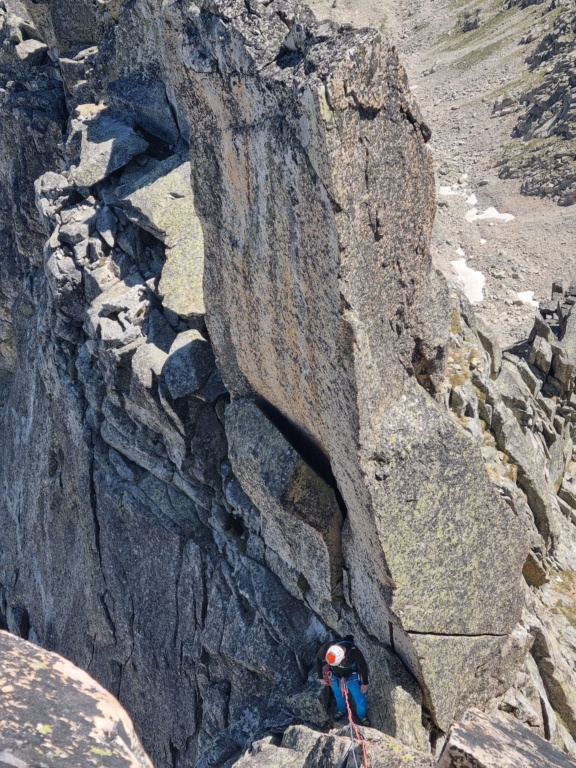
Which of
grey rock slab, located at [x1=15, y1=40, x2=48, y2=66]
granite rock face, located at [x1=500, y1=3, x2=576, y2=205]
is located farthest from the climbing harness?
granite rock face, located at [x1=500, y1=3, x2=576, y2=205]

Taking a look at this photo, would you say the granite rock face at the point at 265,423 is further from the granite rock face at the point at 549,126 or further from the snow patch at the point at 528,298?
the granite rock face at the point at 549,126

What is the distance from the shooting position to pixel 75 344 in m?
24.4

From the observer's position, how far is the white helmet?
15344 millimetres

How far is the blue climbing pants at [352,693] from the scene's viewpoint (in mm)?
15539

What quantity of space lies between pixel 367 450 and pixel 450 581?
3.71 metres

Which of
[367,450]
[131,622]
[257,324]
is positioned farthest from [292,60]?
[131,622]

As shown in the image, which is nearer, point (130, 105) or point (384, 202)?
point (384, 202)

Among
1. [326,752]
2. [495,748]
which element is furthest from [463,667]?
[495,748]

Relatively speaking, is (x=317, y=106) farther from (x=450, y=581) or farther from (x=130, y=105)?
(x=130, y=105)

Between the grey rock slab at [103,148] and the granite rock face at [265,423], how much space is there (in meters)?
0.12

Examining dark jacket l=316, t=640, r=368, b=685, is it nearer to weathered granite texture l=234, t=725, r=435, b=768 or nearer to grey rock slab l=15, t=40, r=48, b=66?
weathered granite texture l=234, t=725, r=435, b=768

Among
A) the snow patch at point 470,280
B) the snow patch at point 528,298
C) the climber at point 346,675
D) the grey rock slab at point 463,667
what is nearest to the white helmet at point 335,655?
the climber at point 346,675

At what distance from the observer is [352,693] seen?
15.6 meters

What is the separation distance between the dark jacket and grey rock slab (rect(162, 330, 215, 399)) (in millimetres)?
7369
